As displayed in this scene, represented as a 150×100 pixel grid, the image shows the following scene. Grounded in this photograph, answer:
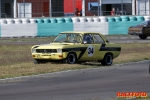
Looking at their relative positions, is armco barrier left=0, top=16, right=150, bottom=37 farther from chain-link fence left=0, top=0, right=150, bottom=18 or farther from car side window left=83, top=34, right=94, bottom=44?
car side window left=83, top=34, right=94, bottom=44

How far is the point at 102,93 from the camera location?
12578 mm

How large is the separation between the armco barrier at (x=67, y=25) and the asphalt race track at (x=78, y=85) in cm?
2201

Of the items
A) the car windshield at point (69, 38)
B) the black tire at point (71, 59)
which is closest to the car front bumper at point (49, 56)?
the black tire at point (71, 59)

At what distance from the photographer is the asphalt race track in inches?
484

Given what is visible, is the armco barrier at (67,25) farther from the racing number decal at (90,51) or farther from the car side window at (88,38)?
the racing number decal at (90,51)

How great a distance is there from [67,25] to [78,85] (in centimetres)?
2673

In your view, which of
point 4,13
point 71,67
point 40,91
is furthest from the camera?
point 4,13

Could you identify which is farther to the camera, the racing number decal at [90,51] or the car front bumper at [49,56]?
the racing number decal at [90,51]

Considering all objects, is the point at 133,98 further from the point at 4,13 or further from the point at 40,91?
the point at 4,13

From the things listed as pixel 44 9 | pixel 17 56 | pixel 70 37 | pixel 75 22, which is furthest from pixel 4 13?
pixel 70 37

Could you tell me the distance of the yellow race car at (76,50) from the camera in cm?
1898

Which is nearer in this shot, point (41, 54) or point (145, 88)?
point (145, 88)

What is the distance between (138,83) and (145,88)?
115 centimetres

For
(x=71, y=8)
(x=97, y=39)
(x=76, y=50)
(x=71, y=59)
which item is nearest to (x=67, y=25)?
(x=71, y=8)
